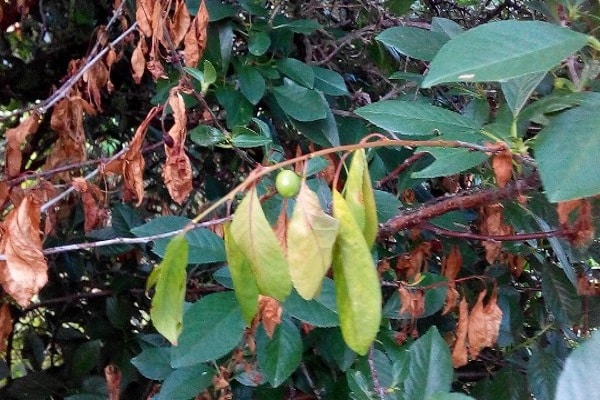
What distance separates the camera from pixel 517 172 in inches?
19.0

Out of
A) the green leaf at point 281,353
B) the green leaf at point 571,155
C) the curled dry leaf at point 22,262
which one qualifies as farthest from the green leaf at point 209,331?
the green leaf at point 571,155

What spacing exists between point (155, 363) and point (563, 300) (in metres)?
0.54

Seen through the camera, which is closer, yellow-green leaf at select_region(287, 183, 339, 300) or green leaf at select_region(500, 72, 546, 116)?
yellow-green leaf at select_region(287, 183, 339, 300)

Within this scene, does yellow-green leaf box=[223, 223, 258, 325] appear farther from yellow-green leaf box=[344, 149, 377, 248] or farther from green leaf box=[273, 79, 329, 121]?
green leaf box=[273, 79, 329, 121]

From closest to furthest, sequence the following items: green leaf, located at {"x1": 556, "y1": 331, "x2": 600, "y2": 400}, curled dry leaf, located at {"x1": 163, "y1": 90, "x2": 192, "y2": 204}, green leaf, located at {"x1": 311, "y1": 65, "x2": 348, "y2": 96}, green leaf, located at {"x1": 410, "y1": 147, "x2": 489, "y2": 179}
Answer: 1. green leaf, located at {"x1": 556, "y1": 331, "x2": 600, "y2": 400}
2. green leaf, located at {"x1": 410, "y1": 147, "x2": 489, "y2": 179}
3. curled dry leaf, located at {"x1": 163, "y1": 90, "x2": 192, "y2": 204}
4. green leaf, located at {"x1": 311, "y1": 65, "x2": 348, "y2": 96}

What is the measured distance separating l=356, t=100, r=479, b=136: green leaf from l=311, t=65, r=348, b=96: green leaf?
0.31 metres

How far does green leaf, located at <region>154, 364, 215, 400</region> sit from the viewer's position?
2.24ft

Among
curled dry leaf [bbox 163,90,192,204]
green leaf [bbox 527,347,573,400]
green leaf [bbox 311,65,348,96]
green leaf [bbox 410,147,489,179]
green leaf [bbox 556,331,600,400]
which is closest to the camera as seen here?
green leaf [bbox 556,331,600,400]

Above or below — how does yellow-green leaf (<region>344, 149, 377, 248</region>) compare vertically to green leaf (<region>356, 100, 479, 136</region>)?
above

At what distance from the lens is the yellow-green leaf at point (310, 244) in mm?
304

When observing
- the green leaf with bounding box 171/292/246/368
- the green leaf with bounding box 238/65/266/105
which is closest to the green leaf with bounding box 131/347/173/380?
the green leaf with bounding box 171/292/246/368

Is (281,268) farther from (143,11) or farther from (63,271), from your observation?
(63,271)

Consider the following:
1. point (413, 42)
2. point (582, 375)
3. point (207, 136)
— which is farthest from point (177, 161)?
point (582, 375)

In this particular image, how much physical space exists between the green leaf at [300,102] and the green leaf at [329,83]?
51mm
